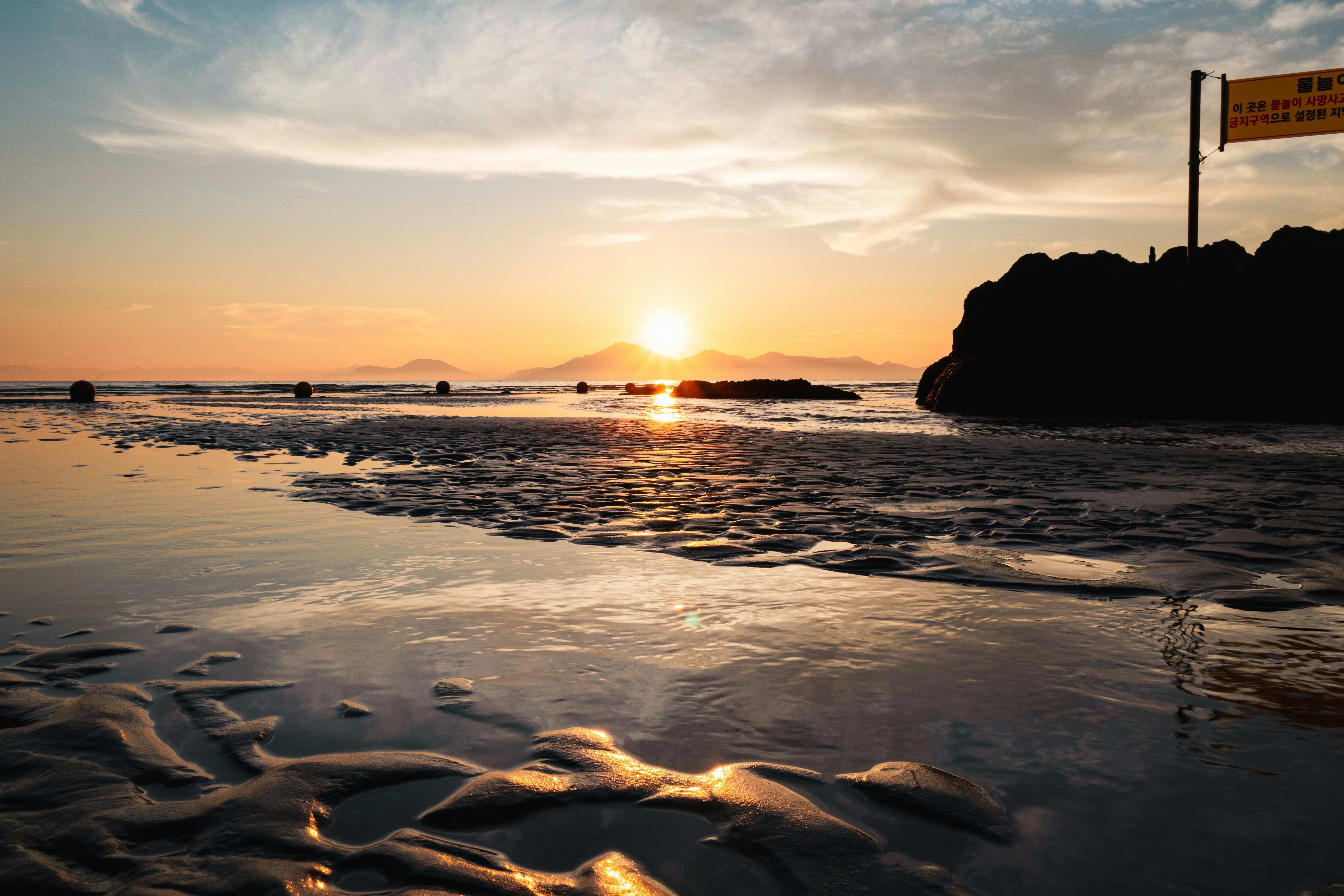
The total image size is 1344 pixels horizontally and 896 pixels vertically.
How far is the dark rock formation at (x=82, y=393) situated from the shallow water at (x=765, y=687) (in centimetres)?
4304

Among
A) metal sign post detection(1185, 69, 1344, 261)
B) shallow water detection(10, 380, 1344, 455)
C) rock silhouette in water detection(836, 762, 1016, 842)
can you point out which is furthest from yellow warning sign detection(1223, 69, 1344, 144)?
rock silhouette in water detection(836, 762, 1016, 842)

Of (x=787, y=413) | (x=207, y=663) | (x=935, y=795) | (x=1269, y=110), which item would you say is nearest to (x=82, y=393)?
(x=787, y=413)

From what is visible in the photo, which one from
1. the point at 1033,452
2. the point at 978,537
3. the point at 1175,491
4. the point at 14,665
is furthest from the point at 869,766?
the point at 1033,452

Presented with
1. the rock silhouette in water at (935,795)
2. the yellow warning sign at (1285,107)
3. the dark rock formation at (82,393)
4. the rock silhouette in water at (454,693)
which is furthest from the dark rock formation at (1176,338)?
the dark rock formation at (82,393)

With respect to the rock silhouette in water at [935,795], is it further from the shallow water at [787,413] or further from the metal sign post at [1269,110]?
the metal sign post at [1269,110]

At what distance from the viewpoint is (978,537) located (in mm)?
6234

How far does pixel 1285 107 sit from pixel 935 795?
29.6 meters

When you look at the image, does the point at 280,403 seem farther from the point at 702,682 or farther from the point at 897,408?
the point at 702,682

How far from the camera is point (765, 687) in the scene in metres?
3.14

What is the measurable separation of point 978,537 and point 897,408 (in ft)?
87.9

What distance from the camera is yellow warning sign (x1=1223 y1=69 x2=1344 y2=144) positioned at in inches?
862

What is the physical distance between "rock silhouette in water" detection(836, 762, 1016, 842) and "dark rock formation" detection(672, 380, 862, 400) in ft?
141

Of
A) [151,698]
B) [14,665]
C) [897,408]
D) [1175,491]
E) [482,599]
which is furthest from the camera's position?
[897,408]

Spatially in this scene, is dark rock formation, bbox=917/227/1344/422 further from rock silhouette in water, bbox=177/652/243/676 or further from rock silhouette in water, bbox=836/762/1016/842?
rock silhouette in water, bbox=177/652/243/676
